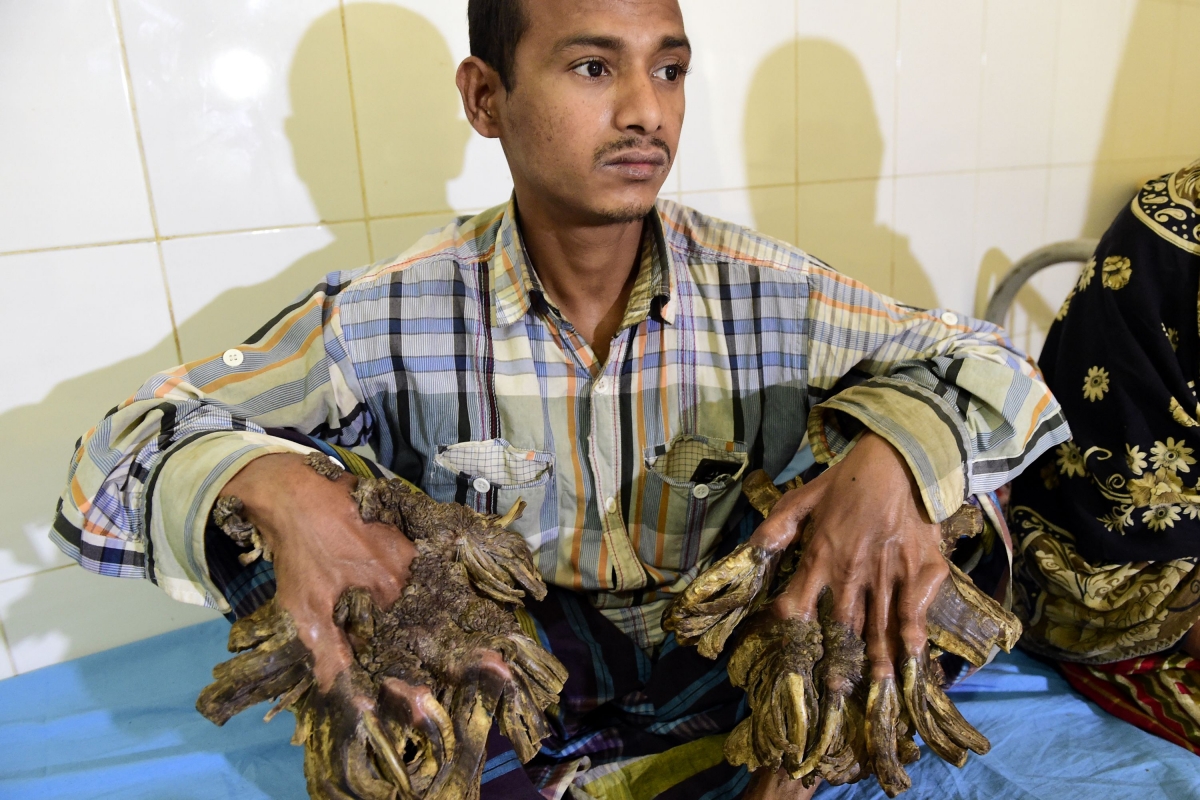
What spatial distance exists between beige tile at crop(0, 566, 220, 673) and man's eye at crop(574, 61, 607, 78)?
41.3 inches

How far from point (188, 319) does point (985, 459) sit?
3.73 feet

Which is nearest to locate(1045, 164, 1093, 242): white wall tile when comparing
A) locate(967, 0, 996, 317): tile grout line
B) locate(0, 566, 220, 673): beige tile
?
locate(967, 0, 996, 317): tile grout line

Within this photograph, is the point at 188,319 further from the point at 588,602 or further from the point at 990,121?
the point at 990,121

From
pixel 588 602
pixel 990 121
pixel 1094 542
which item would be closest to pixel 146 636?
pixel 588 602

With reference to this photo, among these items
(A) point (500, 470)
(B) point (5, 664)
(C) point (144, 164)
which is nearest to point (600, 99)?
(A) point (500, 470)

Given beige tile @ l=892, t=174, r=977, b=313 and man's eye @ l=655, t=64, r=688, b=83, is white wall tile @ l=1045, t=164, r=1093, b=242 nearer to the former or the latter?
beige tile @ l=892, t=174, r=977, b=313

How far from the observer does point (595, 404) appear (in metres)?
1.09

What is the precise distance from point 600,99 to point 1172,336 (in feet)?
2.69

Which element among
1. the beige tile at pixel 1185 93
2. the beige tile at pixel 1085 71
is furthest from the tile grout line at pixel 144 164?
the beige tile at pixel 1185 93

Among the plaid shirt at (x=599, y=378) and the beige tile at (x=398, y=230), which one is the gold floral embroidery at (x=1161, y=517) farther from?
the beige tile at (x=398, y=230)

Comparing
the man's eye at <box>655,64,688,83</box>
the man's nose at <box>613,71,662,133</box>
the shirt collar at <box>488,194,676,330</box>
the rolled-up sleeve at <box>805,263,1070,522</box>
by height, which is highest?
the man's eye at <box>655,64,688,83</box>

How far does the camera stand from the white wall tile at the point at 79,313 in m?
1.17

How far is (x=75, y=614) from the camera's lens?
4.28 feet

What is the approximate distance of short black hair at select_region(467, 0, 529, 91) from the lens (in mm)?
1012
